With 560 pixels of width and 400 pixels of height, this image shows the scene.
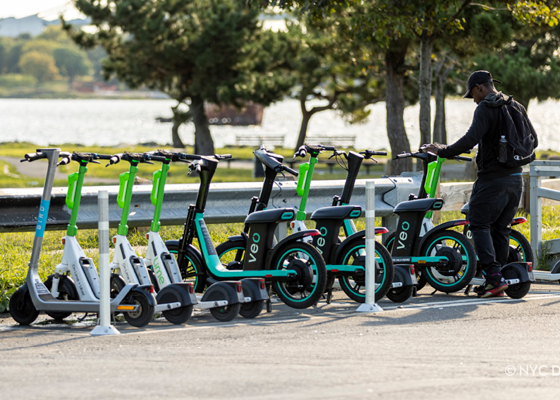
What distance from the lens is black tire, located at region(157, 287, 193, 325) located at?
6441 mm

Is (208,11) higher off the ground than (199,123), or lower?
higher

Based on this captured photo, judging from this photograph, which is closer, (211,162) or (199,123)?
(211,162)

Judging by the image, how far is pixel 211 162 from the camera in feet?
23.5

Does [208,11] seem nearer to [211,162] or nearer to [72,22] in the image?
[72,22]

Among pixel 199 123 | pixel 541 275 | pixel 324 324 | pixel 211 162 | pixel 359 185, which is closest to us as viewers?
pixel 324 324

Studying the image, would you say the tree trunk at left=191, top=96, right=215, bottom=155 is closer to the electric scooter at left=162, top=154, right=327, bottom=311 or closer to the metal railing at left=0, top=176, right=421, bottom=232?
the metal railing at left=0, top=176, right=421, bottom=232

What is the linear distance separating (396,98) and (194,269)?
1373 cm

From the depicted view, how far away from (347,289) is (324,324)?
1.03m

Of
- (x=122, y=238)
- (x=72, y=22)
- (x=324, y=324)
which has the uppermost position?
(x=72, y=22)

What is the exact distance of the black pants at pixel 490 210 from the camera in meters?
7.57

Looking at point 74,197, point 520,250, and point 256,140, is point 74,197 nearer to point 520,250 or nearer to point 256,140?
point 520,250

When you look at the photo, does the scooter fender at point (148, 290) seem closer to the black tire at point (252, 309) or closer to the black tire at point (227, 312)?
the black tire at point (227, 312)

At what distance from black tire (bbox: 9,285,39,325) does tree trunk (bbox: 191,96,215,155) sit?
3077cm

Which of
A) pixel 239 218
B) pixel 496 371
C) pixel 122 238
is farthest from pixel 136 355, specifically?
pixel 239 218
